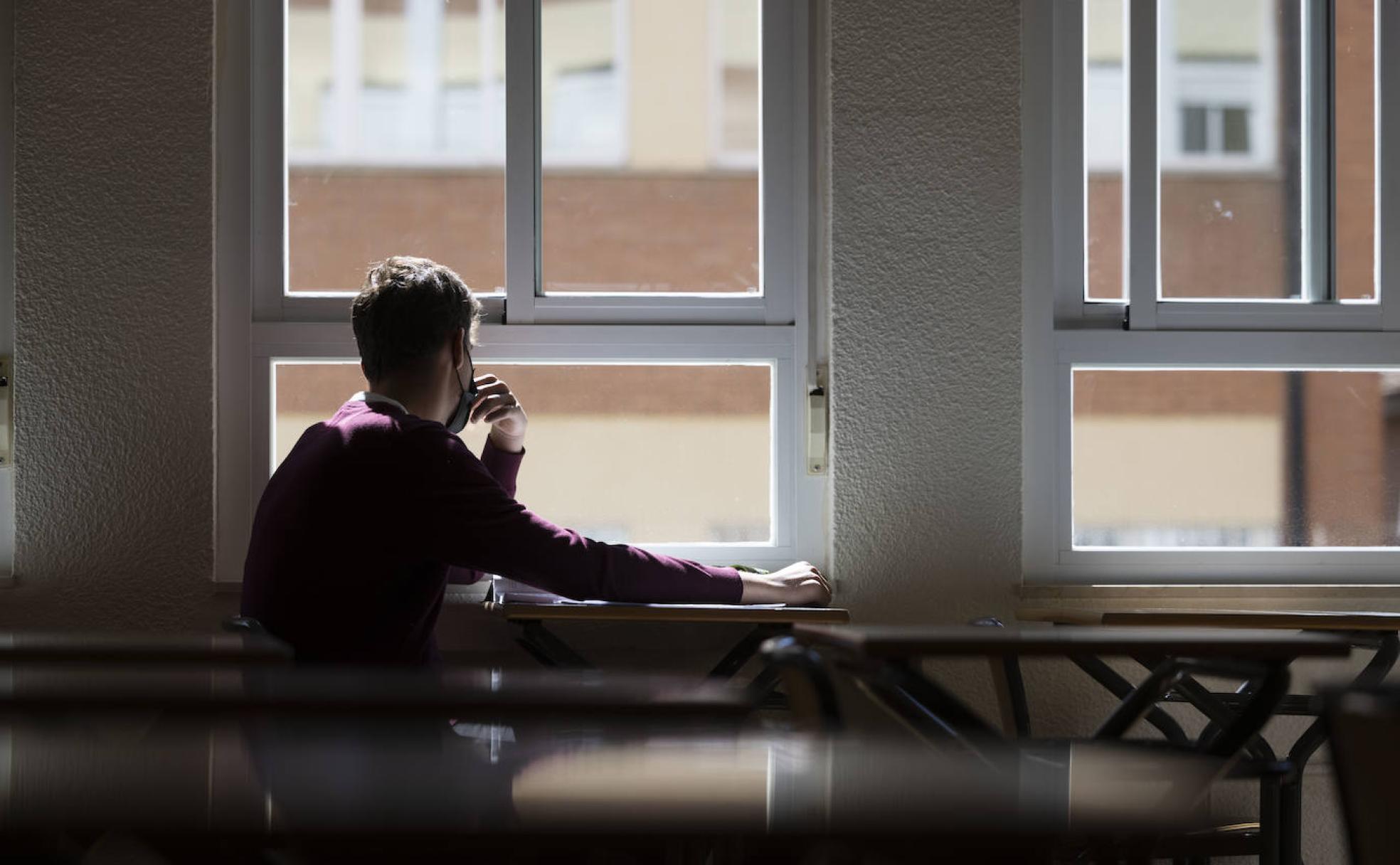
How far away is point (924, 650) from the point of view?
1.29 meters

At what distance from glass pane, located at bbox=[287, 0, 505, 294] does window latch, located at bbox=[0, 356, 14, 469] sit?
0.67 m

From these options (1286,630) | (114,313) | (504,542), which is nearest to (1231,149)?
(1286,630)

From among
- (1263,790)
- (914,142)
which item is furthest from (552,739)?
(914,142)

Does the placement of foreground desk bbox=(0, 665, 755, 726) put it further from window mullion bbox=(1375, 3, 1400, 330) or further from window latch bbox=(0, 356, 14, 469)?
window mullion bbox=(1375, 3, 1400, 330)

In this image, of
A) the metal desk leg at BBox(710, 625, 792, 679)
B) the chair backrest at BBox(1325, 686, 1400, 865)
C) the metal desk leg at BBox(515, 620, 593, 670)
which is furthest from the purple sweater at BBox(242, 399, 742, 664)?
the chair backrest at BBox(1325, 686, 1400, 865)

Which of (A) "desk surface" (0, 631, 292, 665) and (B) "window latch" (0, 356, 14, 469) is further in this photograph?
(B) "window latch" (0, 356, 14, 469)

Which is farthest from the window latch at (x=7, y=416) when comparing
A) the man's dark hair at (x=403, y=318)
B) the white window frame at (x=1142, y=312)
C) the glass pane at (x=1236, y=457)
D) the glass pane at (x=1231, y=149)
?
the glass pane at (x=1231, y=149)

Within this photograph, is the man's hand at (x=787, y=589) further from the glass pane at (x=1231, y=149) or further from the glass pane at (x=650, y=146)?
the glass pane at (x=1231, y=149)

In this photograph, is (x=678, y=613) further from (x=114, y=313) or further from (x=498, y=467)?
(x=114, y=313)

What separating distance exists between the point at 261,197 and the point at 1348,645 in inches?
99.1

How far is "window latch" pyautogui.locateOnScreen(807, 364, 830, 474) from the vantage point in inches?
115

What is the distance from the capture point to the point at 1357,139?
313cm

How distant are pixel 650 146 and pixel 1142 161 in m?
1.25

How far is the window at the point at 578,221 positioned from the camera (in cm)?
295
